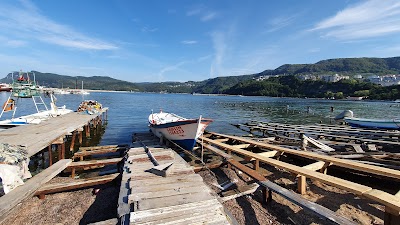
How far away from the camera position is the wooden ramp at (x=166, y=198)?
4.53 m

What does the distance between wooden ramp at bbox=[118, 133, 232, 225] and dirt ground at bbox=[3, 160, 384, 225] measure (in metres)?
1.23

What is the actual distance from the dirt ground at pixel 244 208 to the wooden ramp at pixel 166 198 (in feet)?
4.03

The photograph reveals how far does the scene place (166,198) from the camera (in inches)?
214

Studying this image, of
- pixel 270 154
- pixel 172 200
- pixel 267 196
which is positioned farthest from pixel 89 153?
pixel 267 196

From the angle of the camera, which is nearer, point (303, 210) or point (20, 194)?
point (20, 194)

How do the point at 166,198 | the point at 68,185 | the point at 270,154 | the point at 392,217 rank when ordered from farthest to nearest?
the point at 270,154
the point at 68,185
the point at 166,198
the point at 392,217

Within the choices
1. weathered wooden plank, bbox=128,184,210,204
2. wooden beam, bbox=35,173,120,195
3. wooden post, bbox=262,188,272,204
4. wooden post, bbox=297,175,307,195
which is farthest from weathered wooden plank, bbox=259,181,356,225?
wooden beam, bbox=35,173,120,195

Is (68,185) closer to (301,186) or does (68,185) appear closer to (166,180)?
(166,180)

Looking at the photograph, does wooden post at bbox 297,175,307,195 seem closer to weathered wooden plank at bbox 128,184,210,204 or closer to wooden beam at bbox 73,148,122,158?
weathered wooden plank at bbox 128,184,210,204

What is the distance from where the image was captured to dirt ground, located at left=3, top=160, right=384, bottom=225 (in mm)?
6012

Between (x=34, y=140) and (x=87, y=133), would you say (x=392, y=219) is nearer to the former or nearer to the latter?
(x=34, y=140)

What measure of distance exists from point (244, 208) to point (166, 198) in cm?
246

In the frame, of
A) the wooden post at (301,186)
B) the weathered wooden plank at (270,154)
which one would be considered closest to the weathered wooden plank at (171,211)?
the wooden post at (301,186)

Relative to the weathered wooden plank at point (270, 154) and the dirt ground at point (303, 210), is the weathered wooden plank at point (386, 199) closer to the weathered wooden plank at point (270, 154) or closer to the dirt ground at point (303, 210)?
the dirt ground at point (303, 210)
